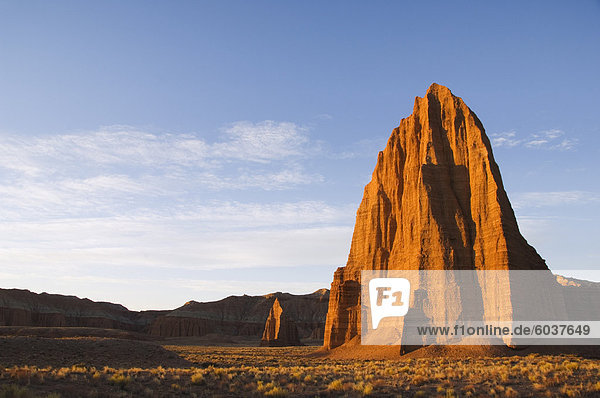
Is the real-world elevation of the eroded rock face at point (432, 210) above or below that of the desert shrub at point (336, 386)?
above

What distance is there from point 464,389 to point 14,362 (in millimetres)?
32213

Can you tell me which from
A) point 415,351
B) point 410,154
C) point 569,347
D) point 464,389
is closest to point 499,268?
point 569,347

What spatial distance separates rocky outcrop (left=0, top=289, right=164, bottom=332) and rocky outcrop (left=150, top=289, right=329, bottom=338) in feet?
58.2

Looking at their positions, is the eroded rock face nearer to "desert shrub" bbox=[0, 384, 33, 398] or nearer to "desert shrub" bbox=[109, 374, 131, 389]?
"desert shrub" bbox=[109, 374, 131, 389]

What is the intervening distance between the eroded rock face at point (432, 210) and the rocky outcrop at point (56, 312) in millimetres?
121808

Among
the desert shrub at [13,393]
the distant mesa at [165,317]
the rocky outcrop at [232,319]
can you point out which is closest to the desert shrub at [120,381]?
the desert shrub at [13,393]

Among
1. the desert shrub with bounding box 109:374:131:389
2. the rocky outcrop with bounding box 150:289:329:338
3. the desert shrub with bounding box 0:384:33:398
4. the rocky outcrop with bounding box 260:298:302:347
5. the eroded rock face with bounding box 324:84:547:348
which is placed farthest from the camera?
the rocky outcrop with bounding box 150:289:329:338

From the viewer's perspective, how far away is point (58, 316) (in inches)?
6304

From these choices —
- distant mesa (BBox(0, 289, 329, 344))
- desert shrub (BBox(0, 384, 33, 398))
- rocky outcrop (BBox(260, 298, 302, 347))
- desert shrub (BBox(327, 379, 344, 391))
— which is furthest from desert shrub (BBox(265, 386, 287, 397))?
distant mesa (BBox(0, 289, 329, 344))

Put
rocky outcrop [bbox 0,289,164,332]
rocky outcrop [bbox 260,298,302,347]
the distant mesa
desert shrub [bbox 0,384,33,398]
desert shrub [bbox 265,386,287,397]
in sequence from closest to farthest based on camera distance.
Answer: desert shrub [bbox 0,384,33,398] → desert shrub [bbox 265,386,287,397] → rocky outcrop [bbox 260,298,302,347] → rocky outcrop [bbox 0,289,164,332] → the distant mesa

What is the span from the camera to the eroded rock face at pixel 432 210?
55750 millimetres

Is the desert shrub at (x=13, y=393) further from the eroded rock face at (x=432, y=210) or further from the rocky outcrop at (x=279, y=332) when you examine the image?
the rocky outcrop at (x=279, y=332)

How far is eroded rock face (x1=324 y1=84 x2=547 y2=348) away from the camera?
183ft

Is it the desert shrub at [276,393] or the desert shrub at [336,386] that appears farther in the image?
the desert shrub at [336,386]
